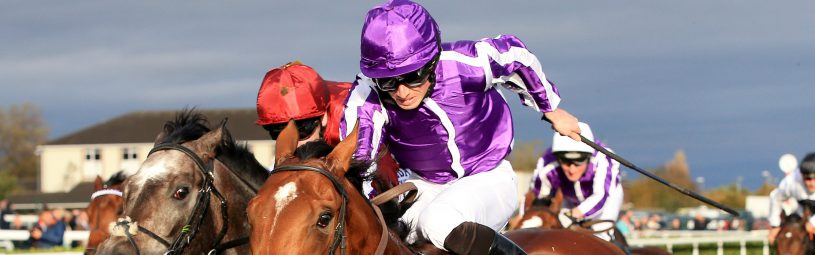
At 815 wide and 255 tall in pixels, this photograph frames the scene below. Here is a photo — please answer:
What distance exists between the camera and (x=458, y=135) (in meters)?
4.32

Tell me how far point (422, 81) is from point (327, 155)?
629 mm

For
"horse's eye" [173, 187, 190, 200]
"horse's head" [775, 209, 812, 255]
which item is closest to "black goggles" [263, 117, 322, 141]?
"horse's eye" [173, 187, 190, 200]

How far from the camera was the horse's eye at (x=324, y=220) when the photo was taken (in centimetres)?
337

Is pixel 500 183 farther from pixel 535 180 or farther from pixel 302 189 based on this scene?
pixel 535 180

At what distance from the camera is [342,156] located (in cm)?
361

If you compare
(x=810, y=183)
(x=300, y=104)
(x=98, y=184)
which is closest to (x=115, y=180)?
(x=98, y=184)

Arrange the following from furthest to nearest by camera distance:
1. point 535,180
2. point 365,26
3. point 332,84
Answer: point 535,180, point 332,84, point 365,26

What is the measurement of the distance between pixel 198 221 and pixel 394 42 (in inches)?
64.4

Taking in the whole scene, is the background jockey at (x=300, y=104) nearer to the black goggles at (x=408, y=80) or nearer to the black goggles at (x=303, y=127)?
the black goggles at (x=303, y=127)

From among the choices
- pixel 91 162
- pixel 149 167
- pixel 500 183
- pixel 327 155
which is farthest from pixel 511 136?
pixel 91 162

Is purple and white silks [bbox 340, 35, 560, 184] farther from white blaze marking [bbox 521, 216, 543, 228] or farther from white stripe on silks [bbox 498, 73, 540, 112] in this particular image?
white blaze marking [bbox 521, 216, 543, 228]

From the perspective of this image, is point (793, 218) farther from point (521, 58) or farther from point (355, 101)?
point (355, 101)

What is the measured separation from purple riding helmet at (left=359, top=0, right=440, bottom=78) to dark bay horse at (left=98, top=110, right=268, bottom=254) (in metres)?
1.43

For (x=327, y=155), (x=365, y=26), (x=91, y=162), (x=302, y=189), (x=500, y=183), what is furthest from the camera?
(x=91, y=162)
